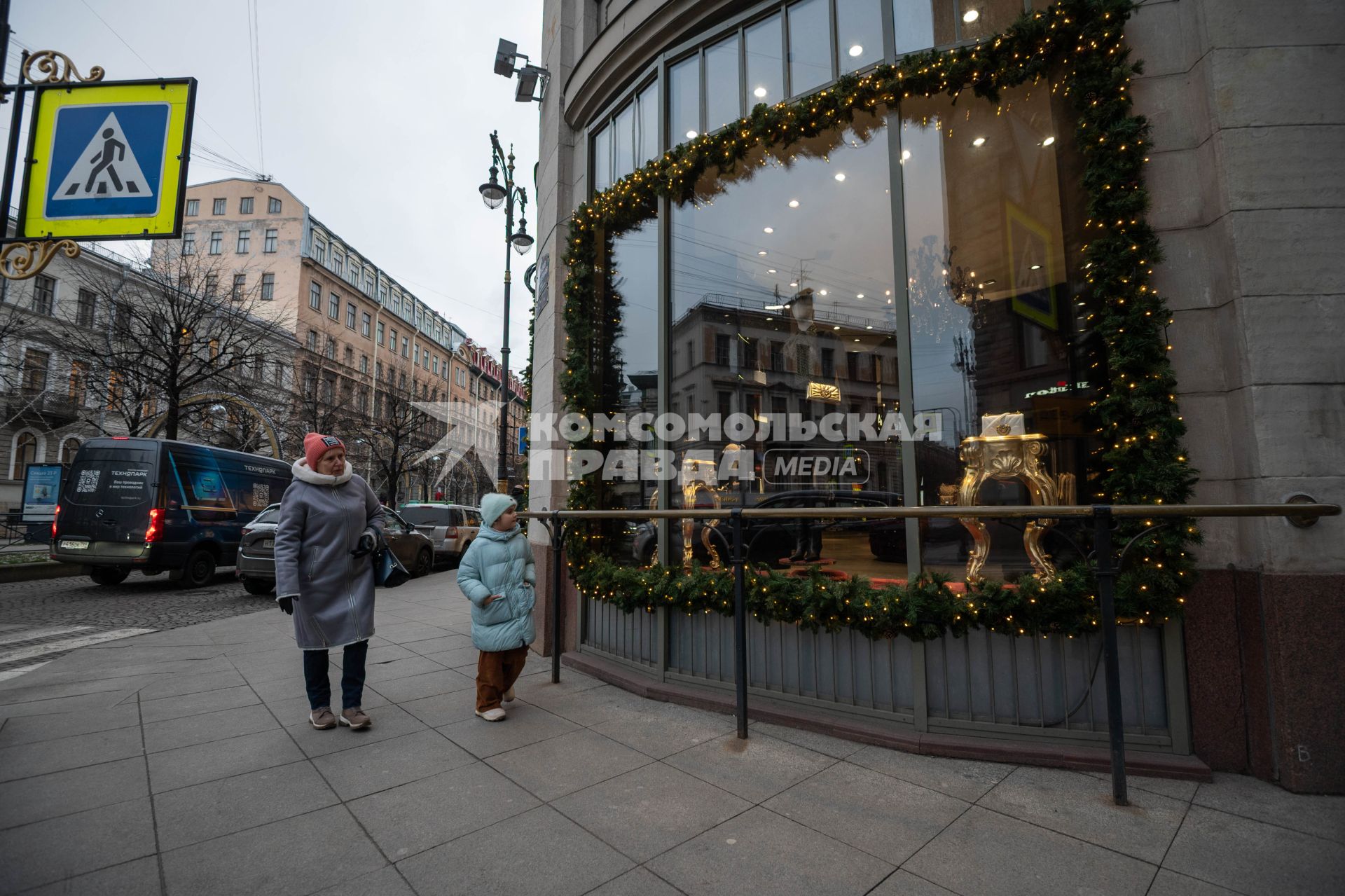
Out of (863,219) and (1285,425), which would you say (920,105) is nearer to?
(863,219)

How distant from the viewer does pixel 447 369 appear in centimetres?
7119

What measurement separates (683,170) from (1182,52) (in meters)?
3.50

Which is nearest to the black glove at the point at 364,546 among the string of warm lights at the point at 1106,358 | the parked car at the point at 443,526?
the string of warm lights at the point at 1106,358

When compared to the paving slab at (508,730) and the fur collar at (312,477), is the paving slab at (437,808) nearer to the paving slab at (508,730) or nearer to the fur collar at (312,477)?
the paving slab at (508,730)

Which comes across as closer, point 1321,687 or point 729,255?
point 1321,687

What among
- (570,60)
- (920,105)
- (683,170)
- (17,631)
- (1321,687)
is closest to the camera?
(1321,687)

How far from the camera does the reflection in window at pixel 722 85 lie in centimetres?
543

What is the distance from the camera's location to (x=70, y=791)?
10.8ft

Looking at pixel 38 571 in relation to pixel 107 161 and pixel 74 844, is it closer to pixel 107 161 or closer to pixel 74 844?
pixel 107 161

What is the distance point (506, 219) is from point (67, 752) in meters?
14.0

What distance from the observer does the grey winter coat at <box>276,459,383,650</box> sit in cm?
420

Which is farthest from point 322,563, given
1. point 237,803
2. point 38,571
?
point 38,571

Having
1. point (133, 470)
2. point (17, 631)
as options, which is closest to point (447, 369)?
point (133, 470)

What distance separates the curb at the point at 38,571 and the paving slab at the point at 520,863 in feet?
48.4
